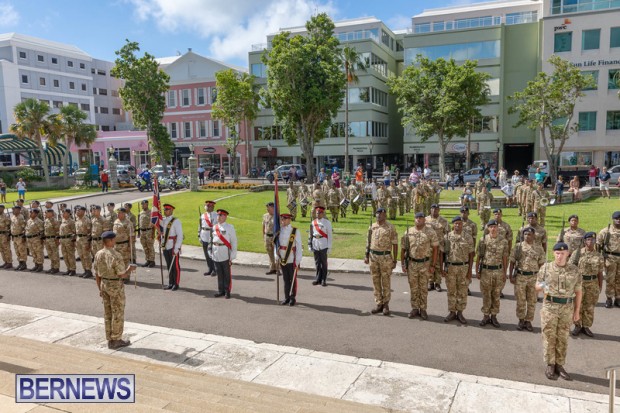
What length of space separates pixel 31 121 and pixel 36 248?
99.8 ft

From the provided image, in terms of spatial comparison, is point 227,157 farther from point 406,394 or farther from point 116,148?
point 406,394

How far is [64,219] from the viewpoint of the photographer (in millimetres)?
14211

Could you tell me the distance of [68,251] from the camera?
14180mm

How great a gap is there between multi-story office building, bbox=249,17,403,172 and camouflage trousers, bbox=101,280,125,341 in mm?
40967

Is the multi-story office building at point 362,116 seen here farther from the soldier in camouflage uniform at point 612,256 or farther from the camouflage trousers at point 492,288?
the camouflage trousers at point 492,288

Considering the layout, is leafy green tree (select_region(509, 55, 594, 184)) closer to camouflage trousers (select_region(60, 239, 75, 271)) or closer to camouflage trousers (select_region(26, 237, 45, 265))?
camouflage trousers (select_region(60, 239, 75, 271))

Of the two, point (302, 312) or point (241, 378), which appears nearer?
point (241, 378)

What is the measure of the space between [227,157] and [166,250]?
47.3 meters

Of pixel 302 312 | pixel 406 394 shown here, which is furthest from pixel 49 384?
pixel 302 312

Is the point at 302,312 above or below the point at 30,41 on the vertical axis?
below

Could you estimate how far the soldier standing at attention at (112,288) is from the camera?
8508 millimetres

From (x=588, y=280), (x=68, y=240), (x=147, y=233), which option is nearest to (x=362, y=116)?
(x=147, y=233)

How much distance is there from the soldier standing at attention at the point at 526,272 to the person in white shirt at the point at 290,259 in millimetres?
4475

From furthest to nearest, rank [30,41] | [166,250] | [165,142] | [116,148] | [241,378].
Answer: [30,41], [116,148], [165,142], [166,250], [241,378]
